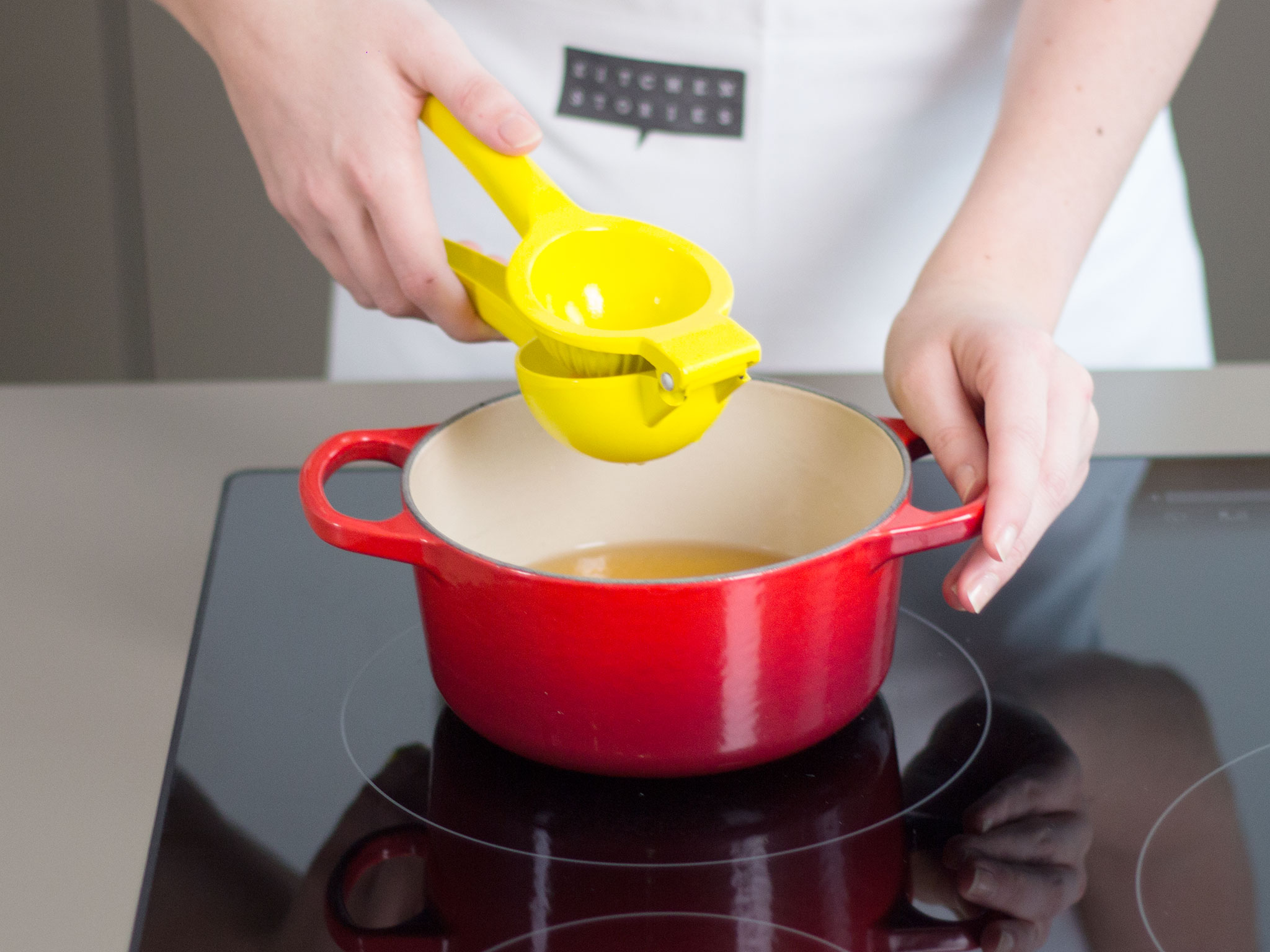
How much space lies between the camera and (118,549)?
0.65 m

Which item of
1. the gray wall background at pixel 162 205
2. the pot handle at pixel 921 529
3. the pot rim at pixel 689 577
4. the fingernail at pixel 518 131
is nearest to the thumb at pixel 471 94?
the fingernail at pixel 518 131

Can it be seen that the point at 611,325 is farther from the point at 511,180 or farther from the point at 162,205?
the point at 162,205

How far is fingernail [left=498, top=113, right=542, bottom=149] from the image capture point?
0.54 metres

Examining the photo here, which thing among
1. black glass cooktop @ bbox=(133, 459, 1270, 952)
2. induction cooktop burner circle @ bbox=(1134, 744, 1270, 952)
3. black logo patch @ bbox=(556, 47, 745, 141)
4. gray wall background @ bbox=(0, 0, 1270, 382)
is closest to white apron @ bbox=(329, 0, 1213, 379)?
black logo patch @ bbox=(556, 47, 745, 141)

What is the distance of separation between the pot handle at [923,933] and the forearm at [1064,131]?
0.39 metres

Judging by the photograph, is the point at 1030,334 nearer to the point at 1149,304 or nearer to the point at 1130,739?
the point at 1130,739

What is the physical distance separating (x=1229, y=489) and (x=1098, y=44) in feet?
0.94

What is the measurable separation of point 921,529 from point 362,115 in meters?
0.34

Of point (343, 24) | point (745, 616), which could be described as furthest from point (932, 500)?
point (343, 24)

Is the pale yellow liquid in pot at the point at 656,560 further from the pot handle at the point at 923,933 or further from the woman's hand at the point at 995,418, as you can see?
the pot handle at the point at 923,933

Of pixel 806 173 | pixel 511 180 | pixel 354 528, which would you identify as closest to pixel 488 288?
pixel 511 180

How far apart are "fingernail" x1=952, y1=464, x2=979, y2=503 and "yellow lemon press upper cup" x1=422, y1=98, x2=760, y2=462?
0.11 m

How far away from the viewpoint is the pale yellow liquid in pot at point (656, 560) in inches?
24.0

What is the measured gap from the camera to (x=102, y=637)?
1.90 feet
